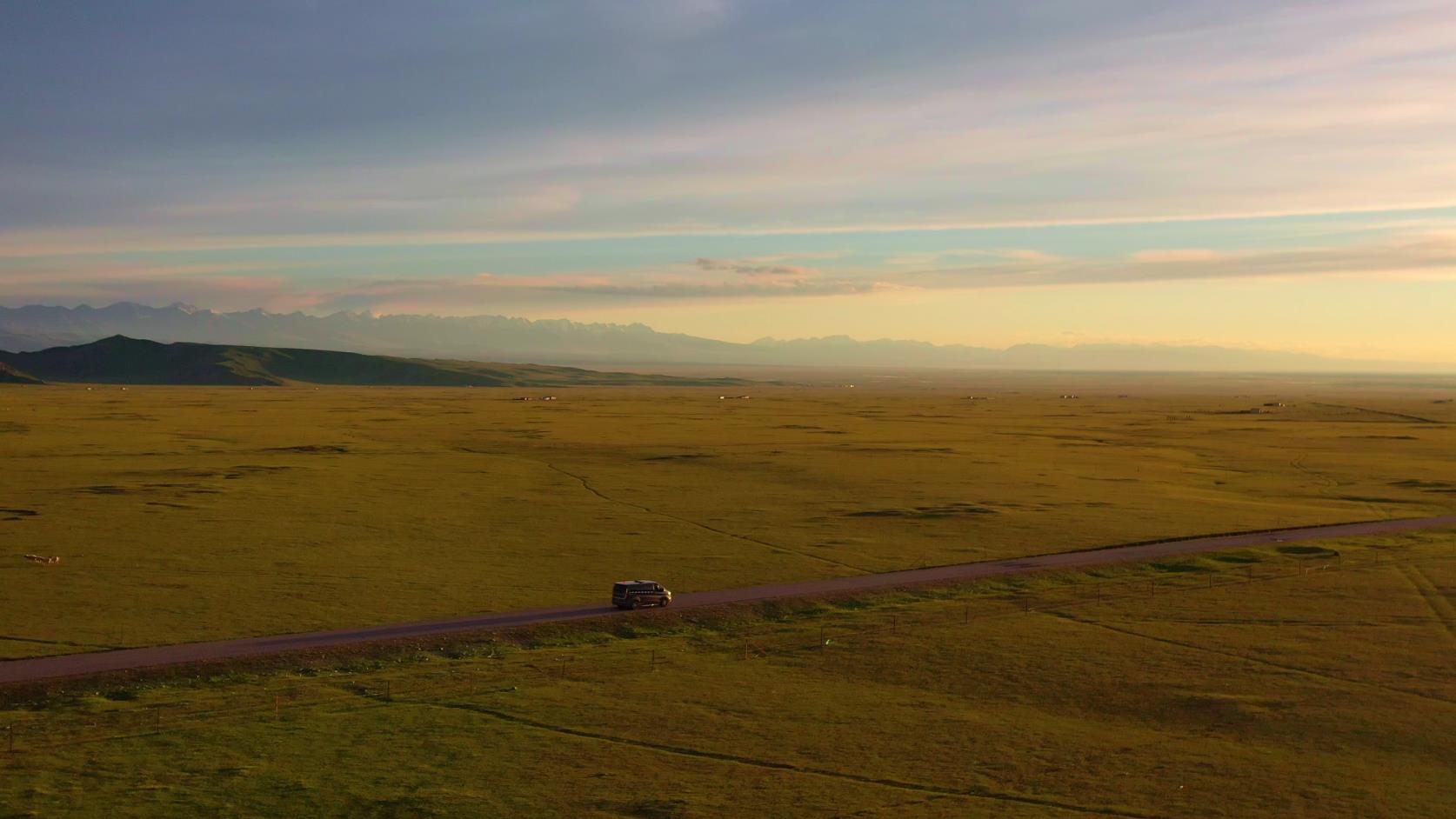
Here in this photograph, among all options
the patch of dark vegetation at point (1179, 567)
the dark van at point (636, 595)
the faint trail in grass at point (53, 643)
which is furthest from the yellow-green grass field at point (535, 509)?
the patch of dark vegetation at point (1179, 567)

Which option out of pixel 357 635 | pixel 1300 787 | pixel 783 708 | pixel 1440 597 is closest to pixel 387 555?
→ pixel 357 635

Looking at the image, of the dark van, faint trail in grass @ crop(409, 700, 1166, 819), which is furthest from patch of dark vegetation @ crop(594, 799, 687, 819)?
the dark van

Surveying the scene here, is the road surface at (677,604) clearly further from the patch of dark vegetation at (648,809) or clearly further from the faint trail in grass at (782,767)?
the patch of dark vegetation at (648,809)

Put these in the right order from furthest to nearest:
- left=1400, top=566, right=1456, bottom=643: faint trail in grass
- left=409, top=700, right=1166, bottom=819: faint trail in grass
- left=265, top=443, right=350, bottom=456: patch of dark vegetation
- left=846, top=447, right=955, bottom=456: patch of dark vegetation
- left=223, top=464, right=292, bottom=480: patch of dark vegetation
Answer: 1. left=846, top=447, right=955, bottom=456: patch of dark vegetation
2. left=265, top=443, right=350, bottom=456: patch of dark vegetation
3. left=223, top=464, right=292, bottom=480: patch of dark vegetation
4. left=1400, top=566, right=1456, bottom=643: faint trail in grass
5. left=409, top=700, right=1166, bottom=819: faint trail in grass

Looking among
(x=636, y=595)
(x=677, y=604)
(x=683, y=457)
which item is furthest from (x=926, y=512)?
(x=683, y=457)

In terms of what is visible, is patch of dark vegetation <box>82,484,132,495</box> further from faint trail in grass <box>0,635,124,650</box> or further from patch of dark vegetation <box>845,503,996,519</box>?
patch of dark vegetation <box>845,503,996,519</box>

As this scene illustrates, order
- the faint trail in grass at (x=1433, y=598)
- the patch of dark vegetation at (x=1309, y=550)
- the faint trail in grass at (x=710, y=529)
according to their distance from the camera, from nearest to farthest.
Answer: the faint trail in grass at (x=1433, y=598)
the faint trail in grass at (x=710, y=529)
the patch of dark vegetation at (x=1309, y=550)
